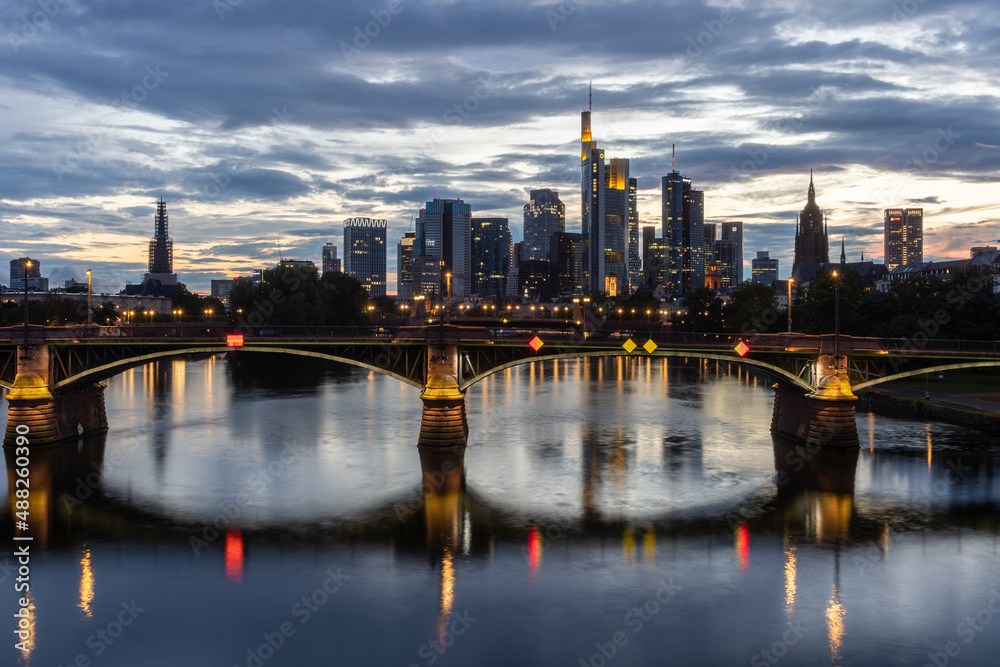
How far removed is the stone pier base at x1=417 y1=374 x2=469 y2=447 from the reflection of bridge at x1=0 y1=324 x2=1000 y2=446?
0.07m

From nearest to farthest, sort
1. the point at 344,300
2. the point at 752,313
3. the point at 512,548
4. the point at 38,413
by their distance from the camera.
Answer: the point at 512,548 < the point at 38,413 < the point at 752,313 < the point at 344,300

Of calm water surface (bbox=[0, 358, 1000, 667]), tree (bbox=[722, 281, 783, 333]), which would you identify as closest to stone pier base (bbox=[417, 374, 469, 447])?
calm water surface (bbox=[0, 358, 1000, 667])

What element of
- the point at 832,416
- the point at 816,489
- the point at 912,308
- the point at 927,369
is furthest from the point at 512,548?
the point at 912,308

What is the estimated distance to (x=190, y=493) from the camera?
46.8 metres

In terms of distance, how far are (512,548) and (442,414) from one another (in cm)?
2191

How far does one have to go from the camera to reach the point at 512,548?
3734 cm

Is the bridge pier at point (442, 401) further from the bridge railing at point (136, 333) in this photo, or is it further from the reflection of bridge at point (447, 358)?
the bridge railing at point (136, 333)

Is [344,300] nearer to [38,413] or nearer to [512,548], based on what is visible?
[38,413]

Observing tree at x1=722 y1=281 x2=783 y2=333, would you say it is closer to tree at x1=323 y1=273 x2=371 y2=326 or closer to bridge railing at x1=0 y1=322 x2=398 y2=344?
tree at x1=323 y1=273 x2=371 y2=326

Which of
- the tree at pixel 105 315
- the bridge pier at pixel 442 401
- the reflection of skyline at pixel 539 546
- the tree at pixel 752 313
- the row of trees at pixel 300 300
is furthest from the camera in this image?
the tree at pixel 105 315

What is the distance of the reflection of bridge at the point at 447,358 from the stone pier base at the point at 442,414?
7cm

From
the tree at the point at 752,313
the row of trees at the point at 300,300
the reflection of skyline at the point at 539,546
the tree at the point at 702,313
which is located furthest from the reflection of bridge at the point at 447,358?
the tree at the point at 702,313

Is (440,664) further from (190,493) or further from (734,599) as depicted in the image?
(190,493)

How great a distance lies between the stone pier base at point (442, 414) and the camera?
5741cm
